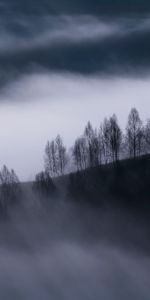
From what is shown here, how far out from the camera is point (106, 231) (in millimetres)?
186000

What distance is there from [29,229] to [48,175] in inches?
474

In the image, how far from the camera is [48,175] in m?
193

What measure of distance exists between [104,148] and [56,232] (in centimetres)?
2027

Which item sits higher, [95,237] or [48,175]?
[48,175]

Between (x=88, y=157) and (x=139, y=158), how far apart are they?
11.3m

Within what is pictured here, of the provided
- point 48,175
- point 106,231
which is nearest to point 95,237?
point 106,231

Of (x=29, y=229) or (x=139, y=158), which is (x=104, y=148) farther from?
(x=29, y=229)

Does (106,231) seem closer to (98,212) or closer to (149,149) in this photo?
(98,212)

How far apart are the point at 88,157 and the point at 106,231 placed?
53.8ft

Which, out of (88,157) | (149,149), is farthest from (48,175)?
(149,149)

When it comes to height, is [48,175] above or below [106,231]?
above

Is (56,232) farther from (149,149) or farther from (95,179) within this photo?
(149,149)

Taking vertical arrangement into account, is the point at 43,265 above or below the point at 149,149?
below

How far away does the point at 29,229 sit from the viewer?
18862 centimetres
